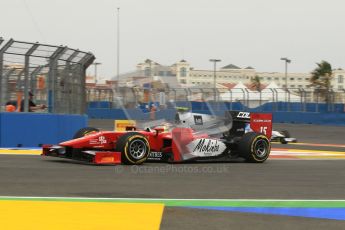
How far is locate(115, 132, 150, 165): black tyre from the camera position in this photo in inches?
414

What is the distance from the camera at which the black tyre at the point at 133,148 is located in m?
10.5

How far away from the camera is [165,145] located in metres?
11.4

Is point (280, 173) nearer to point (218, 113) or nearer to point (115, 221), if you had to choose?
point (218, 113)

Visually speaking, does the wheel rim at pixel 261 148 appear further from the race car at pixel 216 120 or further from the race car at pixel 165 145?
the race car at pixel 216 120

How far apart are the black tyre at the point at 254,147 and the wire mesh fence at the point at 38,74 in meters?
5.52

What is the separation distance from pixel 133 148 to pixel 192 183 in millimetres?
2451

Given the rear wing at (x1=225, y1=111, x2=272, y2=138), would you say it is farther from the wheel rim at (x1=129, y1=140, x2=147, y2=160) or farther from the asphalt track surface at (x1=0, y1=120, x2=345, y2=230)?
the wheel rim at (x1=129, y1=140, x2=147, y2=160)

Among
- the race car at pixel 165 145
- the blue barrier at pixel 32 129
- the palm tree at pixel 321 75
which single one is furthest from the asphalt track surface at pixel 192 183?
the palm tree at pixel 321 75

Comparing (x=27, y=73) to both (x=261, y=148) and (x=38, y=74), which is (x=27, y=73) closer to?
(x=38, y=74)

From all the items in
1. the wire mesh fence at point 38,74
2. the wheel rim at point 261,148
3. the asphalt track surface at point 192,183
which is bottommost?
the asphalt track surface at point 192,183

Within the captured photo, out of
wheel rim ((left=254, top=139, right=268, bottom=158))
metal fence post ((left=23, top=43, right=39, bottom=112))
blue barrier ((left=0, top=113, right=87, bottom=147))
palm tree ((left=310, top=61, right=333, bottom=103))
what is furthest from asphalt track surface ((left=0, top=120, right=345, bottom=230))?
palm tree ((left=310, top=61, right=333, bottom=103))

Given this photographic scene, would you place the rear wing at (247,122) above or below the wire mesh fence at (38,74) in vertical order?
below

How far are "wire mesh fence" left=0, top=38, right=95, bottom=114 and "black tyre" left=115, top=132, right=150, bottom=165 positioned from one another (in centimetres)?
489

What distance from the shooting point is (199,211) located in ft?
20.1
